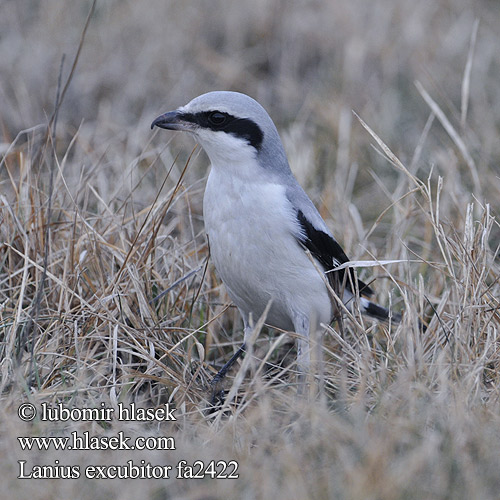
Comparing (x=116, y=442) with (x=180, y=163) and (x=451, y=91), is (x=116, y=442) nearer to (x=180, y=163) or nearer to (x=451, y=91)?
(x=180, y=163)

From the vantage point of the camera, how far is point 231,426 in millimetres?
2859

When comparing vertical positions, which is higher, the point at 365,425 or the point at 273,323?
the point at 365,425

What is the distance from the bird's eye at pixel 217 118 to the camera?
3.45 m

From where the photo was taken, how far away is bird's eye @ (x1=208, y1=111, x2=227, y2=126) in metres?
3.45

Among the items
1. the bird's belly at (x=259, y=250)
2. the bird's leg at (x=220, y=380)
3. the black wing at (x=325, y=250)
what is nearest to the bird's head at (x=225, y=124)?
the bird's belly at (x=259, y=250)

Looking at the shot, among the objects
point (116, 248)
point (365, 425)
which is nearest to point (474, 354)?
point (365, 425)

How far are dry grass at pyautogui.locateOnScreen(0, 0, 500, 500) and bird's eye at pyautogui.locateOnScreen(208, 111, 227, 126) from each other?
0.32 m

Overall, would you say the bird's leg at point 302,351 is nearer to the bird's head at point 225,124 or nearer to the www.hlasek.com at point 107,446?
the www.hlasek.com at point 107,446

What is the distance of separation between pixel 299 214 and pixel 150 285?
82 centimetres

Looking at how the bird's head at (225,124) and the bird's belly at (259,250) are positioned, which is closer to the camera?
the bird's belly at (259,250)

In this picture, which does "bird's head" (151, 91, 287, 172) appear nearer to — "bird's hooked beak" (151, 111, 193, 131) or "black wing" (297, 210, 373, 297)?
"bird's hooked beak" (151, 111, 193, 131)

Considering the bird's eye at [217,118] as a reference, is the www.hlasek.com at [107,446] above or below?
below

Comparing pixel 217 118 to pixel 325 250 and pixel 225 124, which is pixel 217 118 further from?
pixel 325 250

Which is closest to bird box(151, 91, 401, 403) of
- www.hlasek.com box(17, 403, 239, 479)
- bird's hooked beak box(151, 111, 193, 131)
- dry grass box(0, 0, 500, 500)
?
bird's hooked beak box(151, 111, 193, 131)
